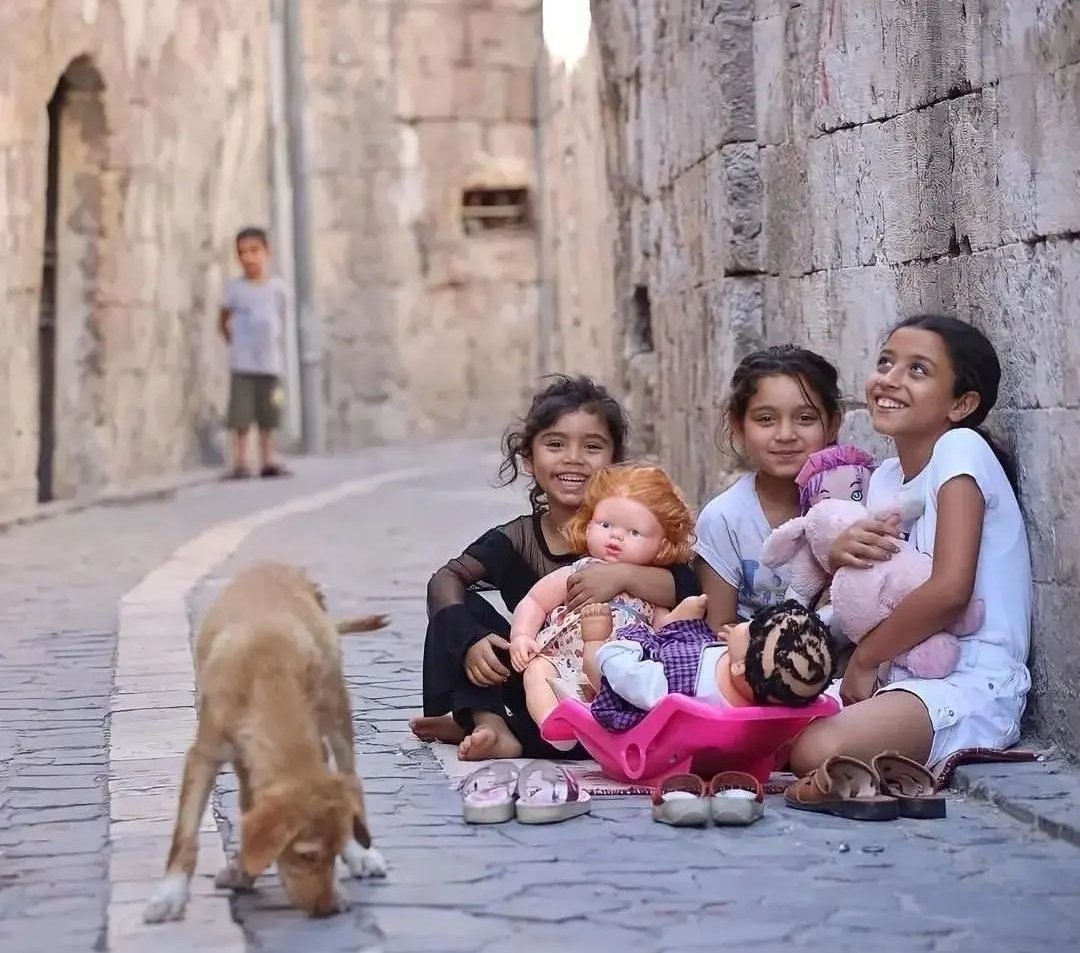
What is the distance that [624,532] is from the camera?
5.20 meters

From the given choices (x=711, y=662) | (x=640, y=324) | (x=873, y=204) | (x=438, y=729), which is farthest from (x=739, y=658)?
(x=640, y=324)

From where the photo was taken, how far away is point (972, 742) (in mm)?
4918

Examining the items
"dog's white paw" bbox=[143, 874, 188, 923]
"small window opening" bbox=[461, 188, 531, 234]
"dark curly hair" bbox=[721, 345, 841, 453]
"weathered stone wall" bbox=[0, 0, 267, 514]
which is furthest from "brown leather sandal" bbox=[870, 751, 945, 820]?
"small window opening" bbox=[461, 188, 531, 234]

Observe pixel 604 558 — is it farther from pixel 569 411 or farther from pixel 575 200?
pixel 575 200

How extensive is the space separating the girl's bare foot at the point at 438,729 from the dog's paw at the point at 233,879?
4.76 ft

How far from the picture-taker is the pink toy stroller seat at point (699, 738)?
15.3 ft

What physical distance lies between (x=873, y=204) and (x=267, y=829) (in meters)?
3.37

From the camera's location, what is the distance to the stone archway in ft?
46.8

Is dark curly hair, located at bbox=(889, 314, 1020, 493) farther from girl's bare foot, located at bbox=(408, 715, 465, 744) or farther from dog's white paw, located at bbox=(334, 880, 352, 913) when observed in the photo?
dog's white paw, located at bbox=(334, 880, 352, 913)

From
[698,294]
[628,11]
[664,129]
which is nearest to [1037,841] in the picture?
[698,294]

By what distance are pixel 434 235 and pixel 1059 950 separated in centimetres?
1839

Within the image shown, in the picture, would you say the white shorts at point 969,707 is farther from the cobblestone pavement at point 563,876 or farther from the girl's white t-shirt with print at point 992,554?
the cobblestone pavement at point 563,876

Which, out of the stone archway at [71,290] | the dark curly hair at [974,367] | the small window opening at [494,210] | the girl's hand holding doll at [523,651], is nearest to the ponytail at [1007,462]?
the dark curly hair at [974,367]

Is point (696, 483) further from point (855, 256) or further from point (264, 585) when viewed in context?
point (264, 585)
